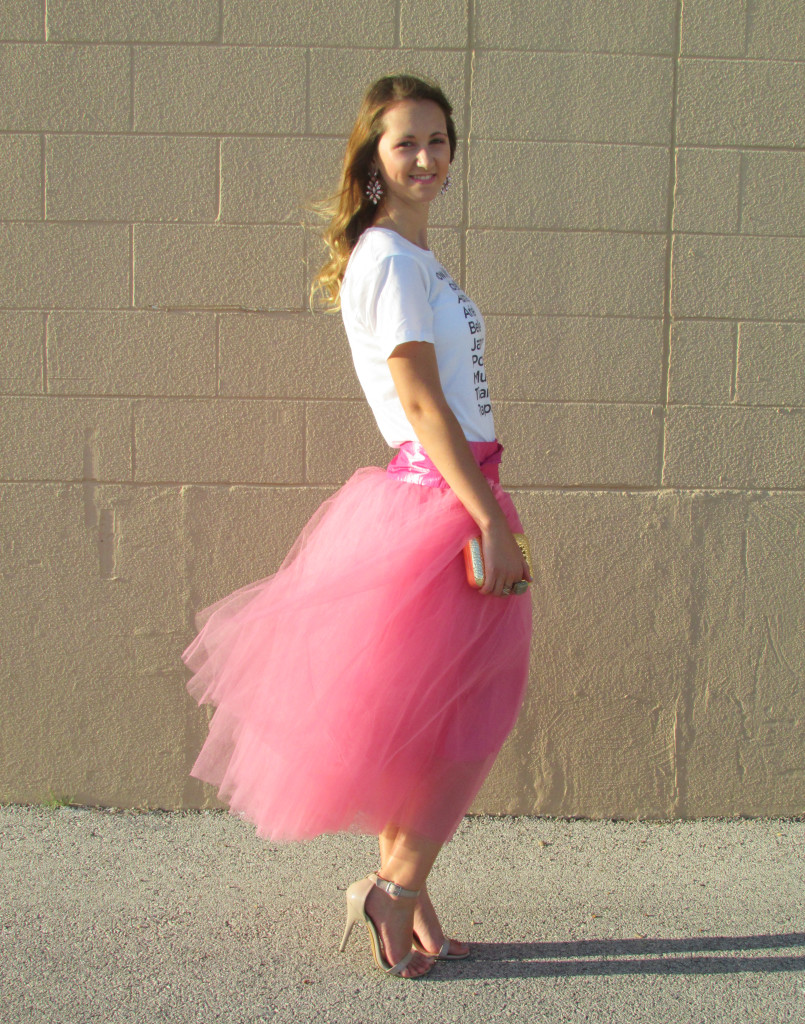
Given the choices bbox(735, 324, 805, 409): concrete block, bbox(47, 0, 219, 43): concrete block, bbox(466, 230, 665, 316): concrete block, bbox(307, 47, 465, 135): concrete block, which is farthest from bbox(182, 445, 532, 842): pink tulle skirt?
bbox(47, 0, 219, 43): concrete block

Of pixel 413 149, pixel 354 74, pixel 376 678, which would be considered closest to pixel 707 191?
pixel 354 74

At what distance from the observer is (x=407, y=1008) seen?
2.16 m

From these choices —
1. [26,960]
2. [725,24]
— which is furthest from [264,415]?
[725,24]

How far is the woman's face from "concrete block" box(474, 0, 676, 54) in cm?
96

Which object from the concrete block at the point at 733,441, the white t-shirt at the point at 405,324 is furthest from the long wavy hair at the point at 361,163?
the concrete block at the point at 733,441

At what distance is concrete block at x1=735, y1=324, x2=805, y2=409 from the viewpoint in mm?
3086

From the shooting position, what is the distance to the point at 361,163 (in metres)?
2.28

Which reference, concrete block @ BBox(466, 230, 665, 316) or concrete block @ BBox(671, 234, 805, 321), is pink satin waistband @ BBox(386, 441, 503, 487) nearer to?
concrete block @ BBox(466, 230, 665, 316)

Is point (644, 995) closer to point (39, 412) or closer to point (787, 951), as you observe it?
point (787, 951)

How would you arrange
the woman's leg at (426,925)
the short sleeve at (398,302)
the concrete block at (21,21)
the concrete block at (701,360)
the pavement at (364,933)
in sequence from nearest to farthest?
the short sleeve at (398,302) → the pavement at (364,933) → the woman's leg at (426,925) → the concrete block at (21,21) → the concrete block at (701,360)

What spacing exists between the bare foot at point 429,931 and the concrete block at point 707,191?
2.15 metres

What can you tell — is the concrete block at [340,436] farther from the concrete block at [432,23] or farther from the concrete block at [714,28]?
the concrete block at [714,28]

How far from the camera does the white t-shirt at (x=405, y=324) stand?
207 centimetres

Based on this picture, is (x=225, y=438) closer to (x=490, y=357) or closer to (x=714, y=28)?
(x=490, y=357)
